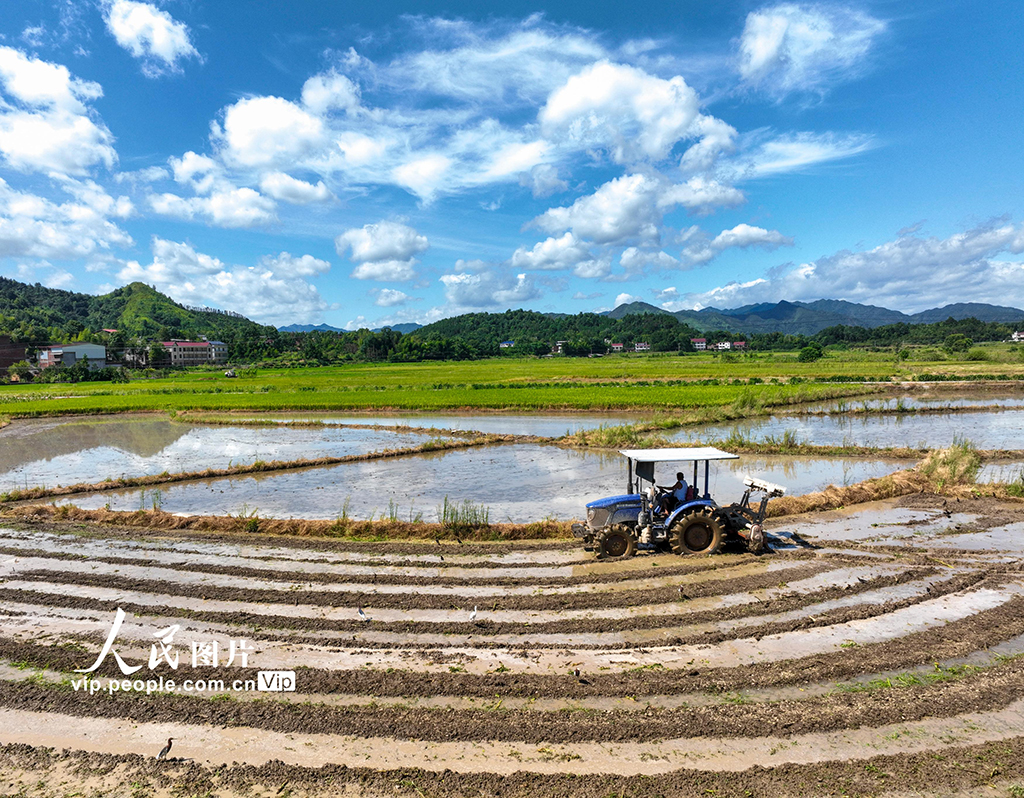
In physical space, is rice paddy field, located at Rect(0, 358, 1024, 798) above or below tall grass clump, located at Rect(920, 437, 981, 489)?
below

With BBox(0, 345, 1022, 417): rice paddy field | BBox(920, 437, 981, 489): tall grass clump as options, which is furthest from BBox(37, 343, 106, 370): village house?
BBox(920, 437, 981, 489): tall grass clump

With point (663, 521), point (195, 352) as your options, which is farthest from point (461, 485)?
point (195, 352)

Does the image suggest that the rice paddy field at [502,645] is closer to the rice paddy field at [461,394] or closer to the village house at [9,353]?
the rice paddy field at [461,394]

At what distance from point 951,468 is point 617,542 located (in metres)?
13.0

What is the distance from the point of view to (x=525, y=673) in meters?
6.92

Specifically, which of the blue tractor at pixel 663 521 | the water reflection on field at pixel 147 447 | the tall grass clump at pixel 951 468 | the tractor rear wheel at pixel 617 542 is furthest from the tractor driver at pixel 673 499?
the water reflection on field at pixel 147 447

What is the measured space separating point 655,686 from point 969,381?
195ft

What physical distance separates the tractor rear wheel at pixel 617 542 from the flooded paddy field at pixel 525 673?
302 millimetres

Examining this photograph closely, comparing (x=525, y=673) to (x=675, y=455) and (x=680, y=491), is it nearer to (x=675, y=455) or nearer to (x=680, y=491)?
(x=680, y=491)

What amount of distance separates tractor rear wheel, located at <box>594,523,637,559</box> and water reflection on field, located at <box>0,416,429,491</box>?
57.1ft

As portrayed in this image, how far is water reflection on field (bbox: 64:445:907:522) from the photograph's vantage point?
16.5m

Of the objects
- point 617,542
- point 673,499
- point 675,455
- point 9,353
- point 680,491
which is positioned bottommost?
point 617,542

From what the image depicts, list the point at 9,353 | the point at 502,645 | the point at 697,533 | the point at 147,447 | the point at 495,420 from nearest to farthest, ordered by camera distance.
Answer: the point at 502,645 < the point at 697,533 < the point at 147,447 < the point at 495,420 < the point at 9,353

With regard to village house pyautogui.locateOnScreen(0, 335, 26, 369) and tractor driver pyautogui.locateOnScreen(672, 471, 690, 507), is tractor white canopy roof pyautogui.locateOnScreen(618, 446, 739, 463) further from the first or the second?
village house pyautogui.locateOnScreen(0, 335, 26, 369)
